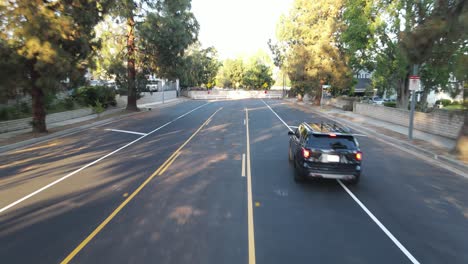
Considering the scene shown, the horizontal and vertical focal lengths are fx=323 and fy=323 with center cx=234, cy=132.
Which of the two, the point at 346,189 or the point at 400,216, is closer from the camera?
the point at 400,216

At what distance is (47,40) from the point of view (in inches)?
613

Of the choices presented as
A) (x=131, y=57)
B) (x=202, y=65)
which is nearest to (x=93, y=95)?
(x=131, y=57)

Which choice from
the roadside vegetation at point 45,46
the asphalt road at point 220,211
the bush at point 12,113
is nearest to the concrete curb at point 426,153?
the asphalt road at point 220,211

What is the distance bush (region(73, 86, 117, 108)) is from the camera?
30.0 meters

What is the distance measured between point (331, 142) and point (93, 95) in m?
28.4

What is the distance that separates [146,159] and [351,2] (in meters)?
26.5

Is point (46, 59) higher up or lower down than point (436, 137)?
higher up

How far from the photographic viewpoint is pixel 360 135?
19.1 metres

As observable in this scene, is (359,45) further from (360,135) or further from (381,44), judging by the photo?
(360,135)

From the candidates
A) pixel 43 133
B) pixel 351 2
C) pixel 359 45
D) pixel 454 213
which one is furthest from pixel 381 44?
pixel 43 133

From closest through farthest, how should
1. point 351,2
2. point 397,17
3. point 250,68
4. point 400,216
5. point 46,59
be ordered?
point 400,216 → point 46,59 → point 397,17 → point 351,2 → point 250,68

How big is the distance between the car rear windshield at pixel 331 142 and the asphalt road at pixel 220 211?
122 cm

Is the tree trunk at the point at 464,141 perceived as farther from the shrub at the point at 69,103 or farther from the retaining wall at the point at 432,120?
the shrub at the point at 69,103

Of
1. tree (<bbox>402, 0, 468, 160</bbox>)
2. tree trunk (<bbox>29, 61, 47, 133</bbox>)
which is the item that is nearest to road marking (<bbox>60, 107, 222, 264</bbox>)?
tree trunk (<bbox>29, 61, 47, 133</bbox>)
